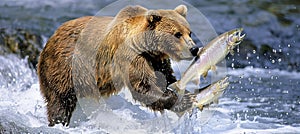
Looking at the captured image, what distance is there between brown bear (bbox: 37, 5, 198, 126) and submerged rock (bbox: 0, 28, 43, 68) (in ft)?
11.7

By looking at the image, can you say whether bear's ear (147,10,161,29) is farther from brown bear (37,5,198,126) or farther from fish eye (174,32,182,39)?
fish eye (174,32,182,39)

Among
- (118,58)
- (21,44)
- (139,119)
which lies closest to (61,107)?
(118,58)

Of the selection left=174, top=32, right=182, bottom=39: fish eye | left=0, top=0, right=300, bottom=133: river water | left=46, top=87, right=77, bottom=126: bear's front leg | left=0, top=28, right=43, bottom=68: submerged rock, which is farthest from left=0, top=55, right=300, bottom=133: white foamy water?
left=0, top=28, right=43, bottom=68: submerged rock

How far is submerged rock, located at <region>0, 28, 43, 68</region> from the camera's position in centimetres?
923

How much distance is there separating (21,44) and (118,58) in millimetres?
4390

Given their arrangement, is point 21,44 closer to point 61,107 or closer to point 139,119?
point 139,119

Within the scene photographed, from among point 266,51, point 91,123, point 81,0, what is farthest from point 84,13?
point 91,123

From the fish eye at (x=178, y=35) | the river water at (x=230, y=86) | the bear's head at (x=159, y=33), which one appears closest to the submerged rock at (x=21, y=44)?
the river water at (x=230, y=86)

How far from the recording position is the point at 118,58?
535 centimetres

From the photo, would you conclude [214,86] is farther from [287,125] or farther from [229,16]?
[229,16]

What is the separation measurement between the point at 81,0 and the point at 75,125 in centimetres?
764

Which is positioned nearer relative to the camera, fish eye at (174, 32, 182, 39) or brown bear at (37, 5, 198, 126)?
fish eye at (174, 32, 182, 39)

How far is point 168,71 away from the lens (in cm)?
531

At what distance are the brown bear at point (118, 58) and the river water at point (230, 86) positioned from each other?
1.10ft
